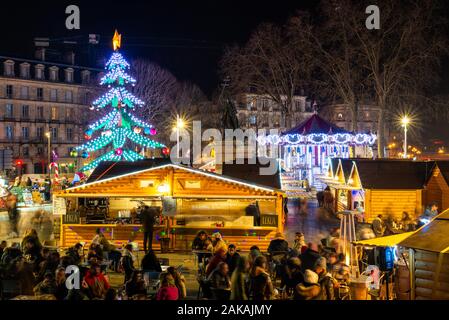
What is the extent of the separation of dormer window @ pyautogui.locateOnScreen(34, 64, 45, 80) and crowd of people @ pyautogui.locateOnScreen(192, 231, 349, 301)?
52431 mm

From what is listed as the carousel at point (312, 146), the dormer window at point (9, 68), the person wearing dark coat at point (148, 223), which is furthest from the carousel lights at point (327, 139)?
the dormer window at point (9, 68)

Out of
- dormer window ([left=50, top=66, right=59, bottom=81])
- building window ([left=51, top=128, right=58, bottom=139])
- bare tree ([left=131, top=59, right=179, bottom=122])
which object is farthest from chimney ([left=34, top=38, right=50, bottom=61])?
bare tree ([left=131, top=59, right=179, bottom=122])

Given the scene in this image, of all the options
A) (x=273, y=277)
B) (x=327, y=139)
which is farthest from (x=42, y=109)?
(x=273, y=277)

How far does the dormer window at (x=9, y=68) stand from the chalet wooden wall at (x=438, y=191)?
47.7 m

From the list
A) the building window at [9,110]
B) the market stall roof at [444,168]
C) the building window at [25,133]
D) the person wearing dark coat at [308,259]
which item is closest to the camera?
the person wearing dark coat at [308,259]

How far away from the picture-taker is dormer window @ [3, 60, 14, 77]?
186ft

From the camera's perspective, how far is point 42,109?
201ft

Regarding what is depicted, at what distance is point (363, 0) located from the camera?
108 feet

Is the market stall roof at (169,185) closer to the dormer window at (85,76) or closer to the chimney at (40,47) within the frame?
the chimney at (40,47)

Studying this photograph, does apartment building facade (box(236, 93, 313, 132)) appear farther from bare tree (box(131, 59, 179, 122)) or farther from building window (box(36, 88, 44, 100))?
building window (box(36, 88, 44, 100))

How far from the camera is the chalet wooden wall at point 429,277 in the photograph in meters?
9.09

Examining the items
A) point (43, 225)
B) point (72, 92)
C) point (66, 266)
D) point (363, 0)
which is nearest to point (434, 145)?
point (72, 92)
